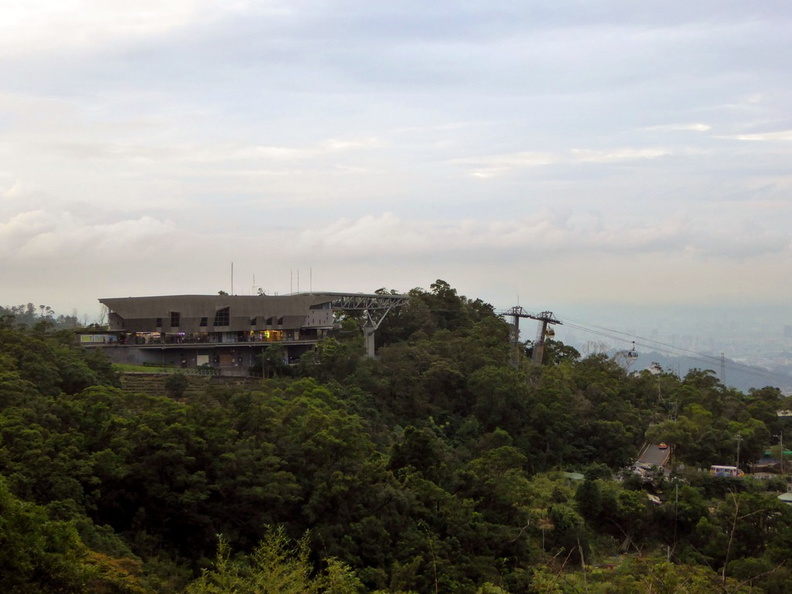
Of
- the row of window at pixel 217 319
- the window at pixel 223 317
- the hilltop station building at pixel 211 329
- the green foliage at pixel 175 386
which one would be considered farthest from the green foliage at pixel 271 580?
the window at pixel 223 317

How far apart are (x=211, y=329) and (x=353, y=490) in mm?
19092

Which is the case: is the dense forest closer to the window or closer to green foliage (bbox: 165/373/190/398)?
green foliage (bbox: 165/373/190/398)

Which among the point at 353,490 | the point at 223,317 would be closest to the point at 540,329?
the point at 223,317

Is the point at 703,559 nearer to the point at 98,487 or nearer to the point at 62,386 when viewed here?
the point at 98,487

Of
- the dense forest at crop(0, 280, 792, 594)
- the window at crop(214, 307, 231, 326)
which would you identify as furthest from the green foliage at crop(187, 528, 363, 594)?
the window at crop(214, 307, 231, 326)

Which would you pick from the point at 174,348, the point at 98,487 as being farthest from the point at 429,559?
the point at 174,348

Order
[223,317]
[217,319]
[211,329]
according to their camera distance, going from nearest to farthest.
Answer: [211,329]
[217,319]
[223,317]

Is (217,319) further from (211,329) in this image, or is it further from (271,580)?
(271,580)

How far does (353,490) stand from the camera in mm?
21188

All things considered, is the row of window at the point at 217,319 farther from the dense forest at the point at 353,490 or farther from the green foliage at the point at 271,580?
the green foliage at the point at 271,580

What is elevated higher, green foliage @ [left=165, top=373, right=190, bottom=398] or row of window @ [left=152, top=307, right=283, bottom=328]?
row of window @ [left=152, top=307, right=283, bottom=328]

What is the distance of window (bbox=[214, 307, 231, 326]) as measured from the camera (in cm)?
3869

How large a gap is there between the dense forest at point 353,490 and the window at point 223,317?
10.3ft

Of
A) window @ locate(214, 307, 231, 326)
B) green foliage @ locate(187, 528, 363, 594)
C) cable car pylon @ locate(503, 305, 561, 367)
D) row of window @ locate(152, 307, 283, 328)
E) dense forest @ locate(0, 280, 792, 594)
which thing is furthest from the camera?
cable car pylon @ locate(503, 305, 561, 367)
